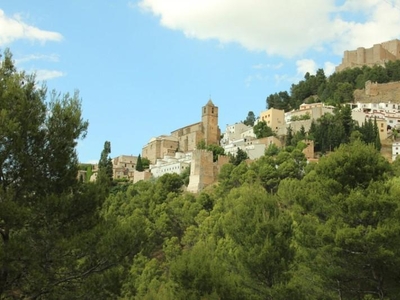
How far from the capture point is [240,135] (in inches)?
3103

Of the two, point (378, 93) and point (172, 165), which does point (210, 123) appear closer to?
point (172, 165)

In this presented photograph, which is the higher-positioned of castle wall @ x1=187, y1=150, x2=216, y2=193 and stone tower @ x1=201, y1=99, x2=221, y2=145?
stone tower @ x1=201, y1=99, x2=221, y2=145

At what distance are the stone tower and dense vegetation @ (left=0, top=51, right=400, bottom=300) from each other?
59068 millimetres

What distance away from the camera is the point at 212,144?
77.0 m

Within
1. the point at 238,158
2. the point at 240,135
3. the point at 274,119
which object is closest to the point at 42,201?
the point at 238,158

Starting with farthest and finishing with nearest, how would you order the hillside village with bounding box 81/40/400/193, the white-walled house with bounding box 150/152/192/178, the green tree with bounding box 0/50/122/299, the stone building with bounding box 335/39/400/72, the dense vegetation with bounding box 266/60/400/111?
the stone building with bounding box 335/39/400/72 → the dense vegetation with bounding box 266/60/400/111 → the white-walled house with bounding box 150/152/192/178 → the hillside village with bounding box 81/40/400/193 → the green tree with bounding box 0/50/122/299

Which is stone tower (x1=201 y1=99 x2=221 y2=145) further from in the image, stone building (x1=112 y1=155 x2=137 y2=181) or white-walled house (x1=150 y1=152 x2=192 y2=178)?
stone building (x1=112 y1=155 x2=137 y2=181)

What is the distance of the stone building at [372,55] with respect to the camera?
3652 inches

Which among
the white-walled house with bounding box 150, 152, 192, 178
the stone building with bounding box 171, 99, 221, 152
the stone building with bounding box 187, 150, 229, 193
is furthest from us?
the stone building with bounding box 171, 99, 221, 152

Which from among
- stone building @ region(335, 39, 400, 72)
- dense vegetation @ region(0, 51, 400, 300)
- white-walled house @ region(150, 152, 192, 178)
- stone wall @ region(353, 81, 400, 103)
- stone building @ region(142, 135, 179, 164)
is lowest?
dense vegetation @ region(0, 51, 400, 300)

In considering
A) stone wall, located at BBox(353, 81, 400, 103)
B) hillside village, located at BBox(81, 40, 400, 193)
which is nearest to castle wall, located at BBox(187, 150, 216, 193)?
hillside village, located at BBox(81, 40, 400, 193)

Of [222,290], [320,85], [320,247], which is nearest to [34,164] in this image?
[222,290]

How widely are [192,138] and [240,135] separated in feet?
22.9

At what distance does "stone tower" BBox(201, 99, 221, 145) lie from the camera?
79.2 meters
